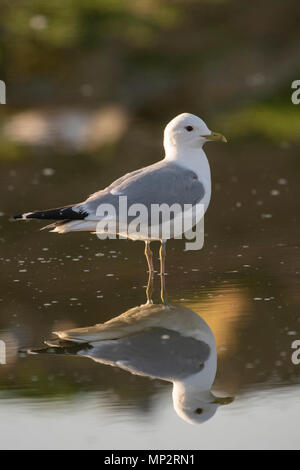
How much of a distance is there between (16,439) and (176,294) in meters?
1.81

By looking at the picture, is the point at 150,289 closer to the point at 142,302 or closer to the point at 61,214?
the point at 142,302

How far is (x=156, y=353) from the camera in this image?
14.7 ft

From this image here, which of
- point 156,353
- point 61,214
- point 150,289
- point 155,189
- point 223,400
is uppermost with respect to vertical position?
point 155,189

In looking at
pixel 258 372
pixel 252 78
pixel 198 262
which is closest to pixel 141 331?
pixel 258 372

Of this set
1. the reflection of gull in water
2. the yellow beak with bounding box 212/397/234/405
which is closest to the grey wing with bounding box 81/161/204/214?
the reflection of gull in water

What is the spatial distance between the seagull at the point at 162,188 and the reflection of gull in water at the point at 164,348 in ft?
2.06

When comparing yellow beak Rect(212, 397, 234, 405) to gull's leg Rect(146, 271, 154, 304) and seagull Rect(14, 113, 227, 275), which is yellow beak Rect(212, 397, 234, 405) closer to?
gull's leg Rect(146, 271, 154, 304)

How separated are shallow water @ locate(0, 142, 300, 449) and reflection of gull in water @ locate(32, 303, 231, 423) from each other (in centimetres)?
5

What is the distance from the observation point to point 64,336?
15.5 ft

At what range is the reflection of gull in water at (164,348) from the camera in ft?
13.3

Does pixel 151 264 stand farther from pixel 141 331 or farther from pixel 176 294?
pixel 141 331

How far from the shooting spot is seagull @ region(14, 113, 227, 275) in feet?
17.7

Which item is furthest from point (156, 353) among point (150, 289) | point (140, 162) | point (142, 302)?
point (140, 162)

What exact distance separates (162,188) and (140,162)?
2.72 m
